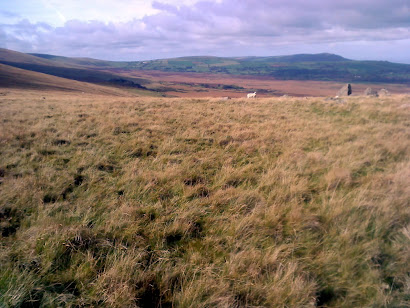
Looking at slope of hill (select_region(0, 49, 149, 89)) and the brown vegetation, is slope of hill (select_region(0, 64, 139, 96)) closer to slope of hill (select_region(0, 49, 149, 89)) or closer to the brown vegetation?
the brown vegetation

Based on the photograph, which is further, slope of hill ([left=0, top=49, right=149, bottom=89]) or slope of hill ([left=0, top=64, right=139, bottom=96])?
slope of hill ([left=0, top=49, right=149, bottom=89])

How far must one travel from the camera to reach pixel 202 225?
9.08ft

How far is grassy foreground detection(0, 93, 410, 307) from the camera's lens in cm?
190

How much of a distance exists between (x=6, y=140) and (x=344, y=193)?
7.25 m

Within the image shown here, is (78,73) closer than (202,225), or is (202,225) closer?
(202,225)

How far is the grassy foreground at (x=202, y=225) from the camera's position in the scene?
6.24 ft

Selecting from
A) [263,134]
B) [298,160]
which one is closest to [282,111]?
[263,134]

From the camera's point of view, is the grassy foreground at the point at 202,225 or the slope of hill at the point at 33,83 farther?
the slope of hill at the point at 33,83

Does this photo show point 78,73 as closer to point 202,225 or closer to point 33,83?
point 33,83

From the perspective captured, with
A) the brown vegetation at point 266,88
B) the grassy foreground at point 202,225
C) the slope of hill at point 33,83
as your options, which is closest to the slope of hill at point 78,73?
the brown vegetation at point 266,88

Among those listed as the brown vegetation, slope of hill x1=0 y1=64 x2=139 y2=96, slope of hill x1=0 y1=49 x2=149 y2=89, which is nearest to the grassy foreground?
the brown vegetation

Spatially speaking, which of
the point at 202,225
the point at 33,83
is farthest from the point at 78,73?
the point at 202,225

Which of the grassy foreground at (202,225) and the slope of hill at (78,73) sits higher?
the slope of hill at (78,73)

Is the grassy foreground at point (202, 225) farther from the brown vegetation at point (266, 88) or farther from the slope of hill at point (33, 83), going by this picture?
the slope of hill at point (33, 83)
